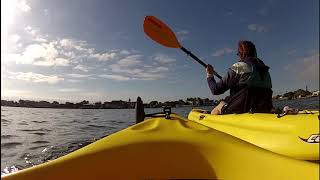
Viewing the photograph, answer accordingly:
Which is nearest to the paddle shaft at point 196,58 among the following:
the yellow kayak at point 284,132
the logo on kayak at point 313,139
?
the yellow kayak at point 284,132

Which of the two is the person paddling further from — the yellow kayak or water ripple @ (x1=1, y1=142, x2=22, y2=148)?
water ripple @ (x1=1, y1=142, x2=22, y2=148)

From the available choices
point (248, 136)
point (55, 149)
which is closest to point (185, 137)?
point (248, 136)

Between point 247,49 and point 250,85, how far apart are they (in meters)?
0.54

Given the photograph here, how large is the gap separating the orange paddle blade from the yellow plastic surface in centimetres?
435

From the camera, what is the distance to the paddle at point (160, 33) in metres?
7.25

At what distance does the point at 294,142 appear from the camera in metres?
3.01

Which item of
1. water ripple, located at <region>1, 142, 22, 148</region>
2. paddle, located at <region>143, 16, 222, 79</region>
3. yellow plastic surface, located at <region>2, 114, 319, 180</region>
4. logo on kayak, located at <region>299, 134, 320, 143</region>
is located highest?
paddle, located at <region>143, 16, 222, 79</region>

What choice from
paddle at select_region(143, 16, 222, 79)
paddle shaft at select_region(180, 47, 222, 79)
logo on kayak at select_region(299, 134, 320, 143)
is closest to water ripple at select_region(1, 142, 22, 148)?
paddle at select_region(143, 16, 222, 79)

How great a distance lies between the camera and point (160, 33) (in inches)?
295

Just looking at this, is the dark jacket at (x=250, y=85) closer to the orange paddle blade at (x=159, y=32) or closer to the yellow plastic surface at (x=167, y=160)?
the yellow plastic surface at (x=167, y=160)

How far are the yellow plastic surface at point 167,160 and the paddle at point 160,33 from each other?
171 inches

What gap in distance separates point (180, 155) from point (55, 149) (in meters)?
5.31

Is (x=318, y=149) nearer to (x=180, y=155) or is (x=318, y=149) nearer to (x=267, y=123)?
(x=267, y=123)

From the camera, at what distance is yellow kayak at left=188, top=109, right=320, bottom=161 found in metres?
2.87
